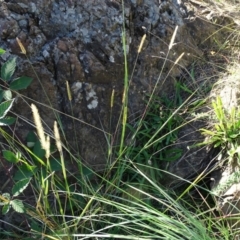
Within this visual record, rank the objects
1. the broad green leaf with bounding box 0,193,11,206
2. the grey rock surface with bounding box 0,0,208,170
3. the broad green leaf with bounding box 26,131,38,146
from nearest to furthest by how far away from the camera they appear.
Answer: the broad green leaf with bounding box 0,193,11,206
the broad green leaf with bounding box 26,131,38,146
the grey rock surface with bounding box 0,0,208,170

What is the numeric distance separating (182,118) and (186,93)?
0.19 meters

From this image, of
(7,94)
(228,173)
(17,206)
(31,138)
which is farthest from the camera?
(228,173)

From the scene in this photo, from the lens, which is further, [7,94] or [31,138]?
[31,138]

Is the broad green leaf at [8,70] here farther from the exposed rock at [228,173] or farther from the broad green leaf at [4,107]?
the exposed rock at [228,173]

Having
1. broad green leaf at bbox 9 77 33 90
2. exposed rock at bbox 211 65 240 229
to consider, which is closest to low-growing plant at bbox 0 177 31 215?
broad green leaf at bbox 9 77 33 90

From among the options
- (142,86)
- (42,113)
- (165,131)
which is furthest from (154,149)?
(42,113)

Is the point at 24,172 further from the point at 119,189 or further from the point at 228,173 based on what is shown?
the point at 228,173

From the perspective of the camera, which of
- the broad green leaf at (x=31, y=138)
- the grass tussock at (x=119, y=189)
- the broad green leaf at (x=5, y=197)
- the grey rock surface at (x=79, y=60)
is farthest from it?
the grey rock surface at (x=79, y=60)

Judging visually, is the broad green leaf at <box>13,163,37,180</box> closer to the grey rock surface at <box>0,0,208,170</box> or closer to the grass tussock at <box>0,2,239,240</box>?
the grass tussock at <box>0,2,239,240</box>

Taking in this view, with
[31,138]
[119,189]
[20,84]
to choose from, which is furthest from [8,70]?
[119,189]

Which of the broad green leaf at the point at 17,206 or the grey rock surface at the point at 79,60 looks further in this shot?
the grey rock surface at the point at 79,60

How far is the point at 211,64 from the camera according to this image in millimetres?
2510

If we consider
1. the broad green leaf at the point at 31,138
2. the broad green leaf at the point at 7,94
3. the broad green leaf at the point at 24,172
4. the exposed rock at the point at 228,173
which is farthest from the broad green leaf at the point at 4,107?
the exposed rock at the point at 228,173

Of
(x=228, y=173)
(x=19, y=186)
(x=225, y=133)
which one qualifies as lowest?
(x=228, y=173)
